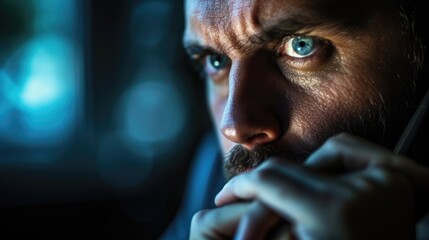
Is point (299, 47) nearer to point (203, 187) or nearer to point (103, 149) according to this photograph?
point (203, 187)

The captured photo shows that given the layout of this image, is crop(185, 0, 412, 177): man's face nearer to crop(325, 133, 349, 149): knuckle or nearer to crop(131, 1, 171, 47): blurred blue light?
crop(325, 133, 349, 149): knuckle

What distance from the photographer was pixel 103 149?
2299 millimetres

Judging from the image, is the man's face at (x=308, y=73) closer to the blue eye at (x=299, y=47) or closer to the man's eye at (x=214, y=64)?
the blue eye at (x=299, y=47)

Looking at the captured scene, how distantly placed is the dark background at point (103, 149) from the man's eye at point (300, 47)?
149 centimetres

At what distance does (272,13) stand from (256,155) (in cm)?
24

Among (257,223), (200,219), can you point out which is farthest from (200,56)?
(257,223)

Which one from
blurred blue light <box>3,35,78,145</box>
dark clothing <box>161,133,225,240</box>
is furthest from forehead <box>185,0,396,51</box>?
blurred blue light <box>3,35,78,145</box>

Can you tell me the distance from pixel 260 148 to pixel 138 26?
5.28 ft

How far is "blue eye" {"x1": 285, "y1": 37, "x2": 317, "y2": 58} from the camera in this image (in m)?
0.89

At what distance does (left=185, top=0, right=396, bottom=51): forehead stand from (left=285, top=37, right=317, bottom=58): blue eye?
62 mm

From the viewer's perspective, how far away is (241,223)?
572 millimetres

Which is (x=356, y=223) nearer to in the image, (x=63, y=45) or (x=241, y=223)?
(x=241, y=223)

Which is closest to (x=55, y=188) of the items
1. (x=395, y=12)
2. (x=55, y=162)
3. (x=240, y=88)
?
(x=55, y=162)

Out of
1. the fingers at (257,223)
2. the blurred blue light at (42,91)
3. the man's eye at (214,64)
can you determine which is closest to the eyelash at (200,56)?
the man's eye at (214,64)
